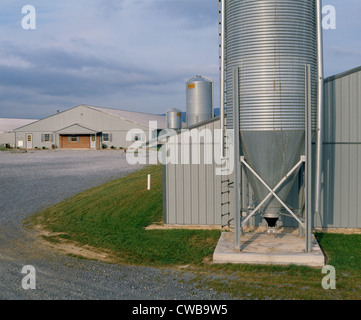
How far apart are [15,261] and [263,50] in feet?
31.4

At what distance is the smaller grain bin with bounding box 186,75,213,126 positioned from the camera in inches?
996

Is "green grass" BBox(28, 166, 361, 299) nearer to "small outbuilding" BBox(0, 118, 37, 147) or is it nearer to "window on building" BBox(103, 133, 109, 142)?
"window on building" BBox(103, 133, 109, 142)

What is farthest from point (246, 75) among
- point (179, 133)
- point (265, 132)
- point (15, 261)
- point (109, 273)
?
point (15, 261)

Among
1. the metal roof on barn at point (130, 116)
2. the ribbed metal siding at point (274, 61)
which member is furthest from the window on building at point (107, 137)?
the ribbed metal siding at point (274, 61)

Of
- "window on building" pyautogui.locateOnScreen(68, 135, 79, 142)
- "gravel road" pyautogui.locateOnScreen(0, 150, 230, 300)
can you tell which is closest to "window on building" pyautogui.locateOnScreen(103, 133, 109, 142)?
"window on building" pyautogui.locateOnScreen(68, 135, 79, 142)

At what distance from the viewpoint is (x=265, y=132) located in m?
11.6

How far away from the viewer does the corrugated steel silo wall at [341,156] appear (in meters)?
14.4

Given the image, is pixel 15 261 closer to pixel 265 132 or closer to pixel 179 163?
pixel 179 163

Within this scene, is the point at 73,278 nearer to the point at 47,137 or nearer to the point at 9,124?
the point at 47,137

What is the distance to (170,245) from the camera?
1308 cm

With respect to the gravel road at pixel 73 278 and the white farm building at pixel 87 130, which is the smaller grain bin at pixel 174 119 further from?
the white farm building at pixel 87 130

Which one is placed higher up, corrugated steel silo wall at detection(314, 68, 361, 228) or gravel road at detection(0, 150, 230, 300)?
corrugated steel silo wall at detection(314, 68, 361, 228)

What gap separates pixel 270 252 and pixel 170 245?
3.32 meters

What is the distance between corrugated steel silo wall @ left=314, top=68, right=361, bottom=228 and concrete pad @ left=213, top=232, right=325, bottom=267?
7.10 feet
